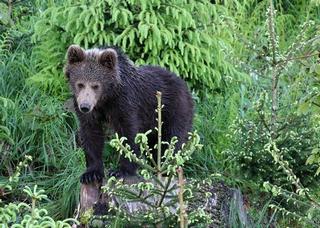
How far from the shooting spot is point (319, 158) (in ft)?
15.0

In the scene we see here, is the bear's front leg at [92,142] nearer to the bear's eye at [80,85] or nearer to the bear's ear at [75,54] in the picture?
the bear's eye at [80,85]

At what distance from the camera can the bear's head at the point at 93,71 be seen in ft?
20.6

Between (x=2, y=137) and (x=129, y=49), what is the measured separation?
155cm

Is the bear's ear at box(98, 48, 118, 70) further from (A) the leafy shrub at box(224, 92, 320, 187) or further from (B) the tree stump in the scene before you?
(A) the leafy shrub at box(224, 92, 320, 187)

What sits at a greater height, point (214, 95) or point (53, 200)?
point (214, 95)

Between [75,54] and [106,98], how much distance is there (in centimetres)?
44

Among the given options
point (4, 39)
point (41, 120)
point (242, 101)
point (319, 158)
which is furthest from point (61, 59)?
point (319, 158)

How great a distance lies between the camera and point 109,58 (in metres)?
6.31

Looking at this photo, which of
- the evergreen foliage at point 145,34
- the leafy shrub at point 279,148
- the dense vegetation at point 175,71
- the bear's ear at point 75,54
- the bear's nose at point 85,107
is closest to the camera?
the bear's nose at point 85,107

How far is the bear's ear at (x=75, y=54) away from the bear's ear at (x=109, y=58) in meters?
0.15

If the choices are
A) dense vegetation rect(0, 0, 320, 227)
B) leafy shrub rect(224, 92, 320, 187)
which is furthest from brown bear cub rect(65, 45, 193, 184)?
leafy shrub rect(224, 92, 320, 187)

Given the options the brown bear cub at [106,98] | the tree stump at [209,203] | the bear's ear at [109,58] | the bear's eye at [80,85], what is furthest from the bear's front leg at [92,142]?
the bear's ear at [109,58]

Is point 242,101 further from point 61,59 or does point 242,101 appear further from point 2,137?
point 2,137

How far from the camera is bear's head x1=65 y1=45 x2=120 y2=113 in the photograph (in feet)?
20.6
